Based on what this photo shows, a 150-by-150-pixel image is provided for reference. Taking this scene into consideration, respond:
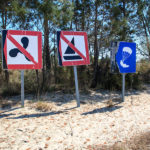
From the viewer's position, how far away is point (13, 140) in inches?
122

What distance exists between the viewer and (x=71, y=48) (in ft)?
17.2

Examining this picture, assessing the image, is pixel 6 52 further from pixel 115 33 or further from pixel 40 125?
pixel 115 33

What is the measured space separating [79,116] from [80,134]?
113 cm

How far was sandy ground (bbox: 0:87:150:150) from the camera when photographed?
10.0ft

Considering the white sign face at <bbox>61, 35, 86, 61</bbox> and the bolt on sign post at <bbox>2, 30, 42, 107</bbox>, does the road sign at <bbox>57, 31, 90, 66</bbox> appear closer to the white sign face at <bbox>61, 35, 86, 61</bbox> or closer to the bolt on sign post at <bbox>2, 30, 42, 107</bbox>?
the white sign face at <bbox>61, 35, 86, 61</bbox>

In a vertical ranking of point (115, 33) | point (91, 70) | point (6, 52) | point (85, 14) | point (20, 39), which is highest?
point (85, 14)

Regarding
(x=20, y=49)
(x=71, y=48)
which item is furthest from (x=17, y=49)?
(x=71, y=48)

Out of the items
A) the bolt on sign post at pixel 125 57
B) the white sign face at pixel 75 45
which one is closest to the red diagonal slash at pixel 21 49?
the white sign face at pixel 75 45

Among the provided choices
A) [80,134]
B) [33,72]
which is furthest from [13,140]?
[33,72]

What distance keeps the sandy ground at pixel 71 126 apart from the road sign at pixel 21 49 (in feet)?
4.65

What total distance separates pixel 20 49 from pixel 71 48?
1.60 m

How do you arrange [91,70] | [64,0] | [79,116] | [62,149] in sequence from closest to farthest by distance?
1. [62,149]
2. [79,116]
3. [64,0]
4. [91,70]

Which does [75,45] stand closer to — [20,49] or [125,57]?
[20,49]

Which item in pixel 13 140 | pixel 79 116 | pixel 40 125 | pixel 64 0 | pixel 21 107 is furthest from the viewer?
pixel 64 0
